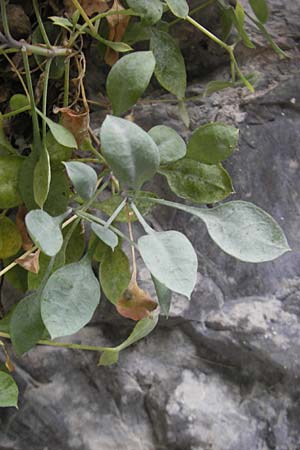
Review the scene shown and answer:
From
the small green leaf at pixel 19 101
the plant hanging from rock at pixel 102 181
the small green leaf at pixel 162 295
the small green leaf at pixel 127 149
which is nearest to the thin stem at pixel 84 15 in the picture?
the plant hanging from rock at pixel 102 181

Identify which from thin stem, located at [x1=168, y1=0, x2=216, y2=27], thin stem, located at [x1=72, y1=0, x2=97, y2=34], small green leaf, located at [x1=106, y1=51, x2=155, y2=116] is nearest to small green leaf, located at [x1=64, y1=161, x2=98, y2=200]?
small green leaf, located at [x1=106, y1=51, x2=155, y2=116]

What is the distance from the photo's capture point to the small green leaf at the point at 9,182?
0.70m

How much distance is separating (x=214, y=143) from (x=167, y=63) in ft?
0.62

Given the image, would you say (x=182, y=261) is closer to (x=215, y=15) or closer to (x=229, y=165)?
(x=229, y=165)

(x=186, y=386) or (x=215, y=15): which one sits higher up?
(x=215, y=15)

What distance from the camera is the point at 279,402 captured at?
0.80 meters

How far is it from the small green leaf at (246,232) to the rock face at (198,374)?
0.26 metres

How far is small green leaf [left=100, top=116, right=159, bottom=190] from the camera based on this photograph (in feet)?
1.79

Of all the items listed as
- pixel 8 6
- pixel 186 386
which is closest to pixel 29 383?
pixel 186 386

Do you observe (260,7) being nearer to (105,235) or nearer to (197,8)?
(197,8)

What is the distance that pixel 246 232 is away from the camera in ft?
1.91

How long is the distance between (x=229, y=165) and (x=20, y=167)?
1.12ft

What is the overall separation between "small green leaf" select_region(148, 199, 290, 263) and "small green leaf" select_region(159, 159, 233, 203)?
0.29ft

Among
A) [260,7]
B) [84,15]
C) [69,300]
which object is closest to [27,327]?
[69,300]
